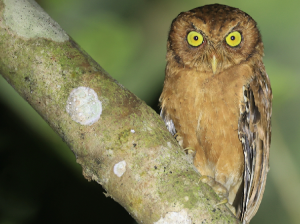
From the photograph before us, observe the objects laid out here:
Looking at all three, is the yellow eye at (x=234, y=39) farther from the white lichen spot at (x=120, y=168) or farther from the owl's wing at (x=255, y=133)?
the white lichen spot at (x=120, y=168)

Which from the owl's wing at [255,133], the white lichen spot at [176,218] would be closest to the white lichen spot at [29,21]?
the white lichen spot at [176,218]

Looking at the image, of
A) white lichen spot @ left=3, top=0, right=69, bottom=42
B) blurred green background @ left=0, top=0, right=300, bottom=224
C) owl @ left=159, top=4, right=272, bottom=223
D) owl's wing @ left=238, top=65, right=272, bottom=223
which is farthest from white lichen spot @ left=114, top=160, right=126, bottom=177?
blurred green background @ left=0, top=0, right=300, bottom=224

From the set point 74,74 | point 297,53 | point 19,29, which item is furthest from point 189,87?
point 297,53

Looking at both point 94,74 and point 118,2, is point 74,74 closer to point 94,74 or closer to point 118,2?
point 94,74

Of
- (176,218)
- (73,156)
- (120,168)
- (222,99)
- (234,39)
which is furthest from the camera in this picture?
(73,156)

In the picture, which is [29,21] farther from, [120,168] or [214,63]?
[214,63]

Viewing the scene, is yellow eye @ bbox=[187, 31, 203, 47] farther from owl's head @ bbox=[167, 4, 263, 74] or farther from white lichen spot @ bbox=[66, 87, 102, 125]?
white lichen spot @ bbox=[66, 87, 102, 125]

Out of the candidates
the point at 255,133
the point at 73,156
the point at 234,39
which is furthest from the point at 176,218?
the point at 73,156
